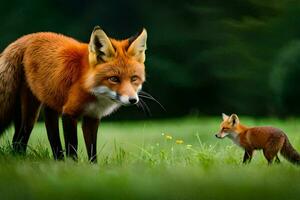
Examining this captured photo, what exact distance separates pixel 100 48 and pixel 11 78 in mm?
1022

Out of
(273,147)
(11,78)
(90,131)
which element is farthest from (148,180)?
(11,78)

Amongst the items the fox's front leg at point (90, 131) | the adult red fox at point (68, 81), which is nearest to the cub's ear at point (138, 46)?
Result: the adult red fox at point (68, 81)

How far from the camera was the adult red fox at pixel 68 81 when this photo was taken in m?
4.34

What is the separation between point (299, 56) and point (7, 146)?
16.6 feet

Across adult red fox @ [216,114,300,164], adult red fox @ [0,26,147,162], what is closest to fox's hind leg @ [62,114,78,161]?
adult red fox @ [0,26,147,162]

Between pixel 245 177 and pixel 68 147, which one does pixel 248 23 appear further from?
pixel 245 177

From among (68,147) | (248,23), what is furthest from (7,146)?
(248,23)

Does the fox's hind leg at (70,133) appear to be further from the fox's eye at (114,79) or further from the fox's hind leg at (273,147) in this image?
the fox's hind leg at (273,147)

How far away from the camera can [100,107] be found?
4551mm

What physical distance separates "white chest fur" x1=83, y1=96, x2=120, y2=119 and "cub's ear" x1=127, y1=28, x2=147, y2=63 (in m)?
0.32

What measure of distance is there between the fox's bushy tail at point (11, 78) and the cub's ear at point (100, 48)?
90 cm

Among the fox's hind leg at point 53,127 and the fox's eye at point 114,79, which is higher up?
the fox's eye at point 114,79

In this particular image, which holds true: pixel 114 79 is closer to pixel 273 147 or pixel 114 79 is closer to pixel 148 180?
pixel 273 147

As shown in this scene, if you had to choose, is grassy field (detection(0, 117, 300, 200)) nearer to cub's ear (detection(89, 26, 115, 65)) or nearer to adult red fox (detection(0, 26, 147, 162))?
adult red fox (detection(0, 26, 147, 162))
